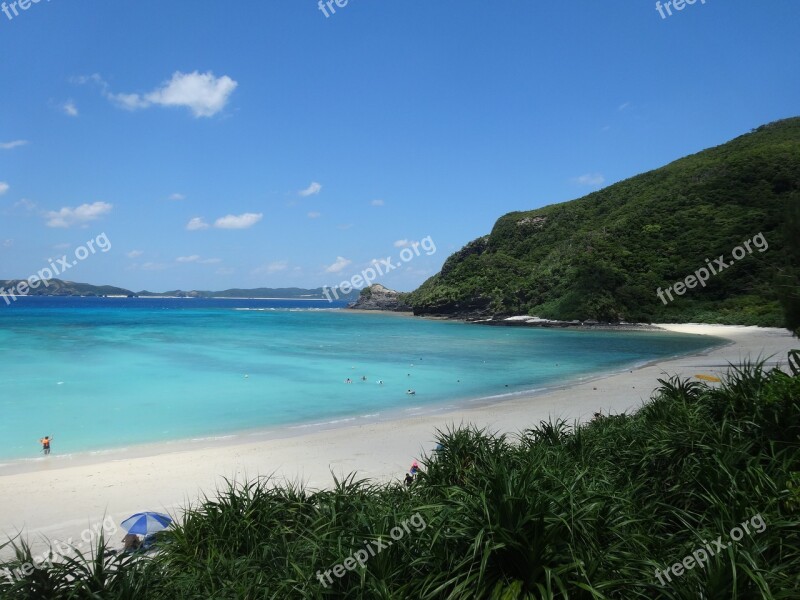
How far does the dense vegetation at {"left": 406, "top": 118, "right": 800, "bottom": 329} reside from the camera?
58.7 m

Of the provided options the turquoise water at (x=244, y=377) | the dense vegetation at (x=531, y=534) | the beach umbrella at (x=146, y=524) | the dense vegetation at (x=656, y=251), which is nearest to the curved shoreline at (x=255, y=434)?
the turquoise water at (x=244, y=377)

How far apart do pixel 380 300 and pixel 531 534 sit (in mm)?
134572

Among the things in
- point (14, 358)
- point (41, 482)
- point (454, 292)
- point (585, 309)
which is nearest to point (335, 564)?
point (41, 482)

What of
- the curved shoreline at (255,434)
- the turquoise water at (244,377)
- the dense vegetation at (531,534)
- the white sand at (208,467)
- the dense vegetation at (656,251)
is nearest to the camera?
the dense vegetation at (531,534)

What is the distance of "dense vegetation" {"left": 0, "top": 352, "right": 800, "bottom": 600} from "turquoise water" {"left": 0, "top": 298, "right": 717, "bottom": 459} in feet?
39.1

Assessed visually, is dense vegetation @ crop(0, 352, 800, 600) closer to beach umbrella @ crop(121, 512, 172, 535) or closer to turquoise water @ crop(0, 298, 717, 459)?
beach umbrella @ crop(121, 512, 172, 535)

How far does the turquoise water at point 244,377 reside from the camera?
674 inches

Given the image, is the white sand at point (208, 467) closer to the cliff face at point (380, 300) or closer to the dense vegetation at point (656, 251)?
the dense vegetation at point (656, 251)

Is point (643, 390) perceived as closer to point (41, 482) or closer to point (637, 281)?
point (41, 482)

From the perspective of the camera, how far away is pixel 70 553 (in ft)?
23.4

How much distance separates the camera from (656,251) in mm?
67250

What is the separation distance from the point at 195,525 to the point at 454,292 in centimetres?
8692

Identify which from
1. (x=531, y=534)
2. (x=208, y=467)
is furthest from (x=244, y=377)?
(x=531, y=534)

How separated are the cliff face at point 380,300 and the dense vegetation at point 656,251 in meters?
30.2
